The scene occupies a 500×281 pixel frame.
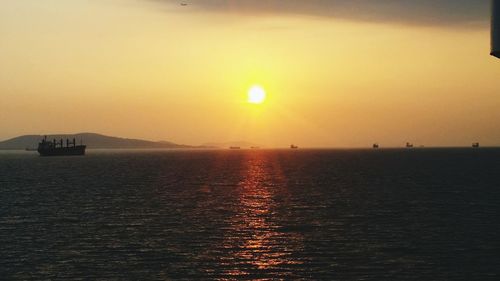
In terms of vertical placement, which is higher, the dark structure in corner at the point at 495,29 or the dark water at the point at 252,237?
the dark structure in corner at the point at 495,29

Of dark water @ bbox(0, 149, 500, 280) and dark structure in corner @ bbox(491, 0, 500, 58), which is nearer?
dark structure in corner @ bbox(491, 0, 500, 58)

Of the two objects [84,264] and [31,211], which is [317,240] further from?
[31,211]

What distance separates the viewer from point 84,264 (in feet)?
139

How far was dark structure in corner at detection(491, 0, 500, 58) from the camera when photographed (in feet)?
92.5

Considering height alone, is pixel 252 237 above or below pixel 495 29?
below

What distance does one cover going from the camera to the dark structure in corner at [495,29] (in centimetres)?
2820

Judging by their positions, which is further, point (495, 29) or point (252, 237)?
point (252, 237)

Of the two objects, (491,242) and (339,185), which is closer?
(491,242)

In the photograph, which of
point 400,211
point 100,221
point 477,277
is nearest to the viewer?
point 477,277

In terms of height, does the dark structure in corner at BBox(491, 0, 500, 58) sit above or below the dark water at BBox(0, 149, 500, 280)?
above

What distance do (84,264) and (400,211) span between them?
40.5 m

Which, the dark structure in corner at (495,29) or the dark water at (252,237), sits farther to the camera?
the dark water at (252,237)

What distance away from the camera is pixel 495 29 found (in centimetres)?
2842

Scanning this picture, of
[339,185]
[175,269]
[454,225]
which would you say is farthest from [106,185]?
[175,269]
